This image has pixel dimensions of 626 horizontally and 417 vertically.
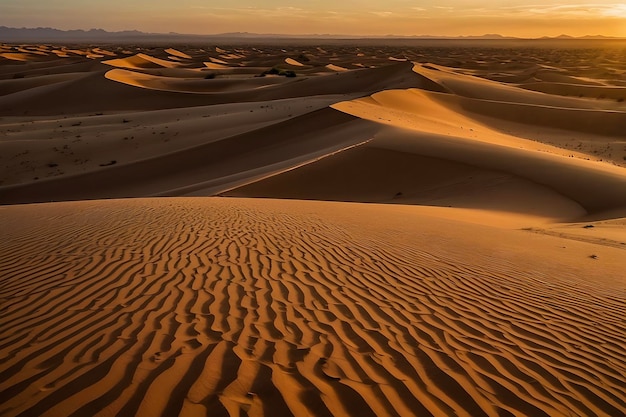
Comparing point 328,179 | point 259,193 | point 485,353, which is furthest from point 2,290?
point 328,179

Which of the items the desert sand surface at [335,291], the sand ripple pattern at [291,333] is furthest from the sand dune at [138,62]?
the sand ripple pattern at [291,333]

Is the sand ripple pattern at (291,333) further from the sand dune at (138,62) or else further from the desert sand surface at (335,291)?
the sand dune at (138,62)

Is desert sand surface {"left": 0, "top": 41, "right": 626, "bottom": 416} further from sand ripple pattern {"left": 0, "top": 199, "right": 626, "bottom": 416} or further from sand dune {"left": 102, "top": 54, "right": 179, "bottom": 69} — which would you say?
sand dune {"left": 102, "top": 54, "right": 179, "bottom": 69}

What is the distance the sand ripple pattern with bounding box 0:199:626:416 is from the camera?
132 inches

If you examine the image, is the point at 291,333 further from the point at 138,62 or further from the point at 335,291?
the point at 138,62

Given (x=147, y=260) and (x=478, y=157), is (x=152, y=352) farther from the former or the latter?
(x=478, y=157)

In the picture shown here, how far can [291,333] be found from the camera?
14.2 feet

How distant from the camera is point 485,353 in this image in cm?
412

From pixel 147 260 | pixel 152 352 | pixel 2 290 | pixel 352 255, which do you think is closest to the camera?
pixel 152 352

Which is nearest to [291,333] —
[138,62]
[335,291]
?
[335,291]

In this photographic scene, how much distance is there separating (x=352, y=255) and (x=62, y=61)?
68547 mm

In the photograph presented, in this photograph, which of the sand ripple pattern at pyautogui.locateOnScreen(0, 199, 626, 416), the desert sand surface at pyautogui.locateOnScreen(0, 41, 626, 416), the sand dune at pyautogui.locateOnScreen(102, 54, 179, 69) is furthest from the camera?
the sand dune at pyautogui.locateOnScreen(102, 54, 179, 69)

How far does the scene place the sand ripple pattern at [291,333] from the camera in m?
3.36

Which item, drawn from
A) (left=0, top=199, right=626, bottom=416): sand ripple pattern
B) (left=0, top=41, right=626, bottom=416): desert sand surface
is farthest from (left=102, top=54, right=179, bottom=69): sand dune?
(left=0, top=199, right=626, bottom=416): sand ripple pattern
